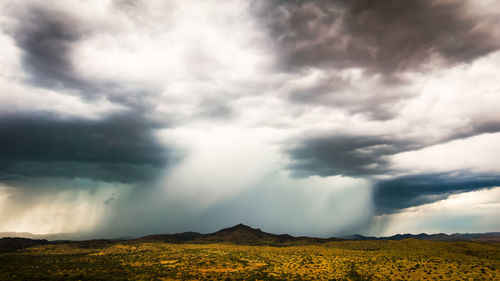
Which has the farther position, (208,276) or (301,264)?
(301,264)

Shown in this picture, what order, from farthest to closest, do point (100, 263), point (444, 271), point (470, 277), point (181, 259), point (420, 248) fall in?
point (420, 248) < point (181, 259) < point (100, 263) < point (444, 271) < point (470, 277)

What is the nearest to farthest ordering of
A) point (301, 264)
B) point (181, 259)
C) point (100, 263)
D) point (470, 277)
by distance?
point (470, 277) < point (301, 264) < point (100, 263) < point (181, 259)

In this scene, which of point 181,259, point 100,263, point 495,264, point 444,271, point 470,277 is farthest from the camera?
point 181,259

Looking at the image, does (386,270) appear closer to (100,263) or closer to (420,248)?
(420,248)

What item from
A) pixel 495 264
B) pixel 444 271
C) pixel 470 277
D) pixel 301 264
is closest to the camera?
pixel 470 277

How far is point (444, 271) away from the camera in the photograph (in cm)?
9075

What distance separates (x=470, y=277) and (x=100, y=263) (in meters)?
127

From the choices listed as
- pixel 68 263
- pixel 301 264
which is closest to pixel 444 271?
pixel 301 264

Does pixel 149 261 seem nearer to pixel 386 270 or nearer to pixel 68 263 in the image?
pixel 68 263

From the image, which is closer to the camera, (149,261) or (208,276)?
(208,276)

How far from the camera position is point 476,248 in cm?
14438

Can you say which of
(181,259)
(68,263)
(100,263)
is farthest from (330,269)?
(68,263)

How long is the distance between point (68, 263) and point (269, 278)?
267ft

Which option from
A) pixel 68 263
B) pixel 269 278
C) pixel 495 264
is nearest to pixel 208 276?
pixel 269 278
